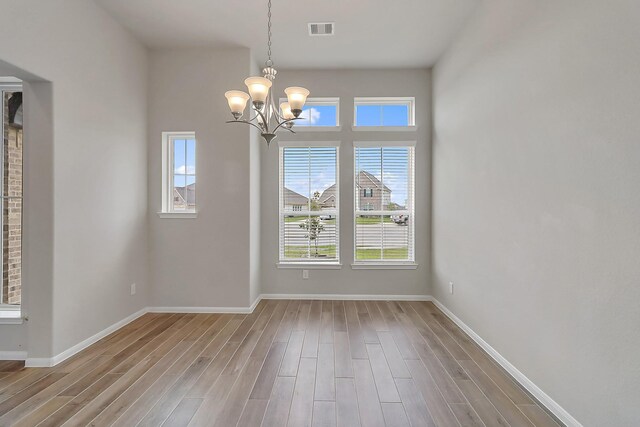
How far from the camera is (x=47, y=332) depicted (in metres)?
2.57

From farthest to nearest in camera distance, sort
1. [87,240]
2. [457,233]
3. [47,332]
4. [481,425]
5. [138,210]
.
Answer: [138,210] → [457,233] → [87,240] → [47,332] → [481,425]

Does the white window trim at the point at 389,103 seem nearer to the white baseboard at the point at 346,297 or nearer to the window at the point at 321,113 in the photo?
the window at the point at 321,113

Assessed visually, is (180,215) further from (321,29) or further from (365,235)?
(321,29)

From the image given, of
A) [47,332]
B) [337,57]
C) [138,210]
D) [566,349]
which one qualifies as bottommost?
[47,332]

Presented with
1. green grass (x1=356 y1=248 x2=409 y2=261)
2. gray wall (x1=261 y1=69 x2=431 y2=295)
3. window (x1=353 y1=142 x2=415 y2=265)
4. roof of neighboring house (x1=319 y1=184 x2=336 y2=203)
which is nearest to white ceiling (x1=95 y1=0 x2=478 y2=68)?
gray wall (x1=261 y1=69 x2=431 y2=295)

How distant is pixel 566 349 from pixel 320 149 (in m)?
Result: 3.48

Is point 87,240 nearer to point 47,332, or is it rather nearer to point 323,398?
point 47,332

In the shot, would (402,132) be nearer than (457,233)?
No

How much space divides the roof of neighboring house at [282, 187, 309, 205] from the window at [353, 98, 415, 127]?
1315mm

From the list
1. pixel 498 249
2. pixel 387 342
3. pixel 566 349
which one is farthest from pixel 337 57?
pixel 566 349

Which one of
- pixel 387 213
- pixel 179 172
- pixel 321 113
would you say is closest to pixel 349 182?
pixel 387 213

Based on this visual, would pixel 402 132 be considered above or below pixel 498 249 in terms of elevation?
above

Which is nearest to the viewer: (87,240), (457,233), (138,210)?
(87,240)

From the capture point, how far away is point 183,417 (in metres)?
1.94
